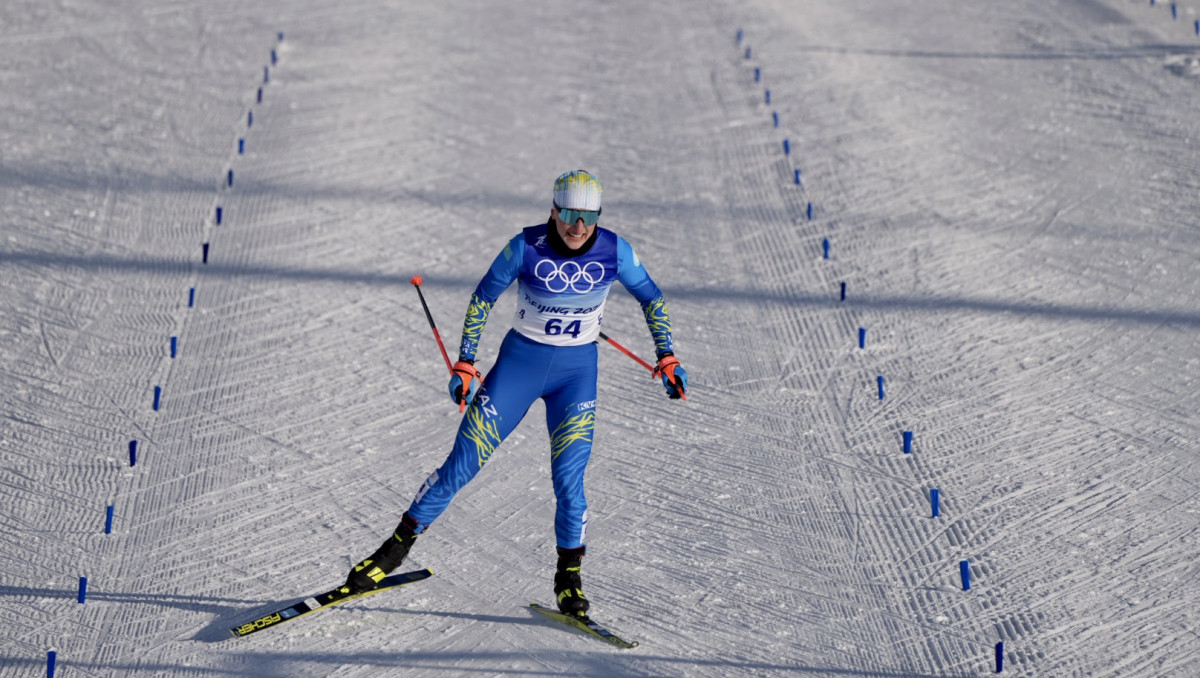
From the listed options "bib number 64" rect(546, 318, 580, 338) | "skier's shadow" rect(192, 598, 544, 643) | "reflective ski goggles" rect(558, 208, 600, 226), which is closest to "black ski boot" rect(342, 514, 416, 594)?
"skier's shadow" rect(192, 598, 544, 643)

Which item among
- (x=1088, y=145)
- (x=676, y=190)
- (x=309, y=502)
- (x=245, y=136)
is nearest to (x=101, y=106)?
(x=245, y=136)

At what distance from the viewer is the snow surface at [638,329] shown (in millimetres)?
→ 5859

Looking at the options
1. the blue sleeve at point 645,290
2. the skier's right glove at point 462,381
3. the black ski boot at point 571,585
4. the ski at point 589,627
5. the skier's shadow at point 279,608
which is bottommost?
the skier's shadow at point 279,608

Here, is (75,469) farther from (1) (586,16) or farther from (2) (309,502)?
(1) (586,16)

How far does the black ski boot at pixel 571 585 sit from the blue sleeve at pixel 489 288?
0.95 m

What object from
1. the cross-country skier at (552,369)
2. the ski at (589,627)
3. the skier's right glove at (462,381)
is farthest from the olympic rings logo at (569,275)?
the ski at (589,627)

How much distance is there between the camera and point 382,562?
18.9 ft

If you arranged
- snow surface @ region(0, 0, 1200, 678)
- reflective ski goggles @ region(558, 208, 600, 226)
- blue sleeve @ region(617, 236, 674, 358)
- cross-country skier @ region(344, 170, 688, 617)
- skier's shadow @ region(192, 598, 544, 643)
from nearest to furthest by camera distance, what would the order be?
reflective ski goggles @ region(558, 208, 600, 226)
cross-country skier @ region(344, 170, 688, 617)
blue sleeve @ region(617, 236, 674, 358)
skier's shadow @ region(192, 598, 544, 643)
snow surface @ region(0, 0, 1200, 678)

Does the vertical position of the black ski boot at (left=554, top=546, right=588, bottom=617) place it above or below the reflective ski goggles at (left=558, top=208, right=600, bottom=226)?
below

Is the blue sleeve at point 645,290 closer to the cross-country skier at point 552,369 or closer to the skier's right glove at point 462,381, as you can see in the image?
the cross-country skier at point 552,369

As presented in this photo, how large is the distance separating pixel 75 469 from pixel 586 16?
7.57 m

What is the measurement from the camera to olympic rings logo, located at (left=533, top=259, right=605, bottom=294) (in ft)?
17.9

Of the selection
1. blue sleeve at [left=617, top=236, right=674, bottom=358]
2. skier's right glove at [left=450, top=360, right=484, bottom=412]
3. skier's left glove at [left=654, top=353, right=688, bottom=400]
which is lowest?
skier's right glove at [left=450, top=360, right=484, bottom=412]

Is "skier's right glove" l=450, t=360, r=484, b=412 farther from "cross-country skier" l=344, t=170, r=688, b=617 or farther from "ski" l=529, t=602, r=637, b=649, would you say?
"ski" l=529, t=602, r=637, b=649
